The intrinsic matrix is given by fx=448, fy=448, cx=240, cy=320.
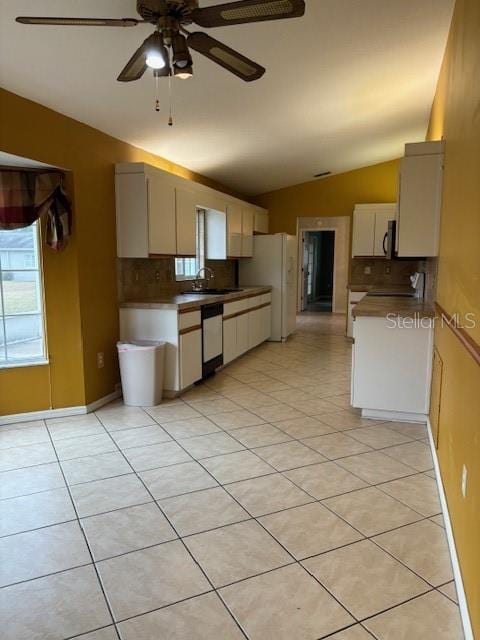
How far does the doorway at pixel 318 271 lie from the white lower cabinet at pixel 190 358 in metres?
6.14

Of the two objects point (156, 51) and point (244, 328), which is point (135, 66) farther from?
point (244, 328)

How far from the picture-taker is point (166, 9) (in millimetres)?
1876

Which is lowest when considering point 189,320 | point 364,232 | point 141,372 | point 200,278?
point 141,372

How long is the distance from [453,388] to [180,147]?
376cm

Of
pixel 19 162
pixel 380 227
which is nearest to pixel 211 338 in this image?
pixel 19 162

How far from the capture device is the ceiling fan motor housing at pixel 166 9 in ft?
6.00

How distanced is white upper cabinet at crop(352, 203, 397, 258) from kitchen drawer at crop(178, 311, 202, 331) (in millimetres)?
4136

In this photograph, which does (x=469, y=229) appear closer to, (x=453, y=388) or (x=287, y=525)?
(x=453, y=388)

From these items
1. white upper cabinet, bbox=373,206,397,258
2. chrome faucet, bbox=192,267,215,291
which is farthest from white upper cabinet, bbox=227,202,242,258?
white upper cabinet, bbox=373,206,397,258

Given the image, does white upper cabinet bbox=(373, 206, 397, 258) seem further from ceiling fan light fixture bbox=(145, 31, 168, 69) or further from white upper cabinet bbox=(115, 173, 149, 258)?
ceiling fan light fixture bbox=(145, 31, 168, 69)

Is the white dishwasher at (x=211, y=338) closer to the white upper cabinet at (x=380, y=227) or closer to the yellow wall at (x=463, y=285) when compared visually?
the yellow wall at (x=463, y=285)

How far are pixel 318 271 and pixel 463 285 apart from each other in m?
10.9

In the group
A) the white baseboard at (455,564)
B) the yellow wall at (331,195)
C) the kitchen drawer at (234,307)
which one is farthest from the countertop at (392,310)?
the yellow wall at (331,195)

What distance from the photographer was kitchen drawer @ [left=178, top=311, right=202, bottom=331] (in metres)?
4.11
